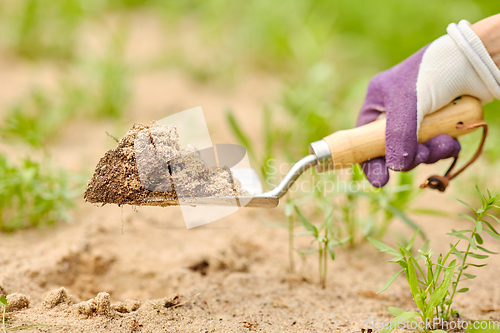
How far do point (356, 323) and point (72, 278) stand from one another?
1032 mm

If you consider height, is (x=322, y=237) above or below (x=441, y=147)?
below

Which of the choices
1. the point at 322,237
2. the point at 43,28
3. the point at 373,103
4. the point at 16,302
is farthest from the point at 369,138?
the point at 43,28

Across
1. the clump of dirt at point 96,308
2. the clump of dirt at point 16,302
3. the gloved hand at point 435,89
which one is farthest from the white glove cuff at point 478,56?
the clump of dirt at point 16,302

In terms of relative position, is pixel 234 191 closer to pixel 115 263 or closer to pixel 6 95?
pixel 115 263

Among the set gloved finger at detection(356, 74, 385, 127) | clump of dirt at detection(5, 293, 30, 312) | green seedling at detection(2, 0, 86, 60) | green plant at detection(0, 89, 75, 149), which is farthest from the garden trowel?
green seedling at detection(2, 0, 86, 60)

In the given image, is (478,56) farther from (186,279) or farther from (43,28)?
(43,28)

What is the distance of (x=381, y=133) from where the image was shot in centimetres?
125

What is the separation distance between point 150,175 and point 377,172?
2.40ft

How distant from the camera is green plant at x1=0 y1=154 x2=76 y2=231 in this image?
1.58 m

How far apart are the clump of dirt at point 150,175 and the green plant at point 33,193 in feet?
1.93

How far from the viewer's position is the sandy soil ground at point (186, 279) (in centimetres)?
117

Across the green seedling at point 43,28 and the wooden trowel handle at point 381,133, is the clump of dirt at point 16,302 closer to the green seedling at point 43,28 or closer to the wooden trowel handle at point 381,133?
the wooden trowel handle at point 381,133

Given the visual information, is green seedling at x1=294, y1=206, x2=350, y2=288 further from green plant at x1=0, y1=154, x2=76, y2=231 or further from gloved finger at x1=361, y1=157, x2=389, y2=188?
green plant at x1=0, y1=154, x2=76, y2=231

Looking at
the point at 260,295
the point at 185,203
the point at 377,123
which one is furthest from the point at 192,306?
the point at 377,123
